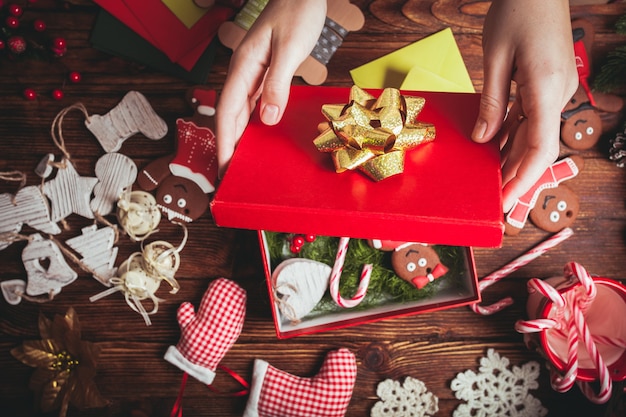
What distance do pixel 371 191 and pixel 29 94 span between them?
1.03 metres

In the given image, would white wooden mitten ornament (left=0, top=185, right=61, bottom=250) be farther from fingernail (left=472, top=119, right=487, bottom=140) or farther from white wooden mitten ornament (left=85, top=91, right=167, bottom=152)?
fingernail (left=472, top=119, right=487, bottom=140)

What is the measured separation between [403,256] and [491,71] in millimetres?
530

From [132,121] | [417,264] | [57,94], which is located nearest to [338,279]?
[417,264]

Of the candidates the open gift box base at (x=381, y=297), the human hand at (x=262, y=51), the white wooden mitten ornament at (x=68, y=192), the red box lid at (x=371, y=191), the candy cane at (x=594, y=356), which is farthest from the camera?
the white wooden mitten ornament at (x=68, y=192)

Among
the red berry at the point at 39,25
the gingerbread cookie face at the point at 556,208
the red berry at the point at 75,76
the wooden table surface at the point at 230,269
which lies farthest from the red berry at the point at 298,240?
the red berry at the point at 39,25

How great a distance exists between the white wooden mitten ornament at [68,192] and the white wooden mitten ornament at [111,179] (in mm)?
21

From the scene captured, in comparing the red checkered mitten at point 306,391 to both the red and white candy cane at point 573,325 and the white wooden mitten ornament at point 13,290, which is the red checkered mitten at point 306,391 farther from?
the white wooden mitten ornament at point 13,290

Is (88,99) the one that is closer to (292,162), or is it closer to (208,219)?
(208,219)

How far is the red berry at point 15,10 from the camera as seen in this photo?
1.25 metres

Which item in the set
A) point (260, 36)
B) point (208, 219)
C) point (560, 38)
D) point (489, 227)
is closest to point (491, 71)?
point (560, 38)

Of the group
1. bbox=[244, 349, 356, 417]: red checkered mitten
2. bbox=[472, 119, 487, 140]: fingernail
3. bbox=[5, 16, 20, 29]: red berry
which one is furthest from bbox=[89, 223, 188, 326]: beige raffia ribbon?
bbox=[472, 119, 487, 140]: fingernail

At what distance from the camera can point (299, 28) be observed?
0.93 m

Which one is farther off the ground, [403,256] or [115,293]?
[403,256]

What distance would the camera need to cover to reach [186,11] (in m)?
1.25
